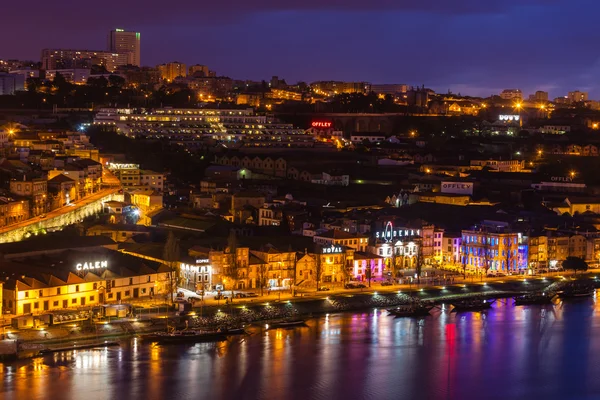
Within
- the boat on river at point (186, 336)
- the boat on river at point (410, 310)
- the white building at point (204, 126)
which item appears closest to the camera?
the boat on river at point (186, 336)

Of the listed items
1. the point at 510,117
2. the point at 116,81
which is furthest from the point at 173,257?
the point at 510,117

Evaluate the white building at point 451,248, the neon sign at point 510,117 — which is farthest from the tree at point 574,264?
the neon sign at point 510,117

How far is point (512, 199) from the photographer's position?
19.1m

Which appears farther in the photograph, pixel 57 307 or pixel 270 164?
pixel 270 164

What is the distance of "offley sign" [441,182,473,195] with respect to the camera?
62.5ft

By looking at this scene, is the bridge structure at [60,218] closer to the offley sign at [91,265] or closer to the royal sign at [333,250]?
the offley sign at [91,265]

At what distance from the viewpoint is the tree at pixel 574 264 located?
47.8 feet

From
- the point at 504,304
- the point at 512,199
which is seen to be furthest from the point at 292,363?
the point at 512,199

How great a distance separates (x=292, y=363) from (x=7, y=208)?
20.0 ft

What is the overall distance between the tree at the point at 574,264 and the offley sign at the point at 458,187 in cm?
450

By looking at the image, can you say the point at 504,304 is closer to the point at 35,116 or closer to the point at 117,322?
the point at 117,322

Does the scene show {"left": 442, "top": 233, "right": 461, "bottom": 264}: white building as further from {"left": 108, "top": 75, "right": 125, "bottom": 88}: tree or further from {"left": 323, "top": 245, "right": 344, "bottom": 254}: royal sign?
{"left": 108, "top": 75, "right": 125, "bottom": 88}: tree

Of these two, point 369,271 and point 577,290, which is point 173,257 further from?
point 577,290

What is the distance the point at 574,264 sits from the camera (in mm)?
14547
